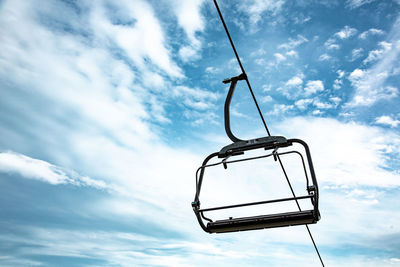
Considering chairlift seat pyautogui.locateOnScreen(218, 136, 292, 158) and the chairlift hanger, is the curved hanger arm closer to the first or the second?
the chairlift hanger

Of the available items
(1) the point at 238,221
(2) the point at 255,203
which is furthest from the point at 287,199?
(1) the point at 238,221

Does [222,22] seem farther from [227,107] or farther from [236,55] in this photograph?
[227,107]

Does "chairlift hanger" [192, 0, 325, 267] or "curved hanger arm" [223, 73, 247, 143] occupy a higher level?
"curved hanger arm" [223, 73, 247, 143]

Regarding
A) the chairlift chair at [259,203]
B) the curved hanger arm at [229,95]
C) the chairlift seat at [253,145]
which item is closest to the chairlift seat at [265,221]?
the chairlift chair at [259,203]

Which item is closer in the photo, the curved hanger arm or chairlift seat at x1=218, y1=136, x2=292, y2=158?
chairlift seat at x1=218, y1=136, x2=292, y2=158

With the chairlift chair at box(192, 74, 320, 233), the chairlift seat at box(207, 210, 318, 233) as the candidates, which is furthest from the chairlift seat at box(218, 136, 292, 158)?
the chairlift seat at box(207, 210, 318, 233)

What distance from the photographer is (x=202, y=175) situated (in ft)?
16.2

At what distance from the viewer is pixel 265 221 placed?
13.7 feet

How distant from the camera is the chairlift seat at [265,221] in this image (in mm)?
4082

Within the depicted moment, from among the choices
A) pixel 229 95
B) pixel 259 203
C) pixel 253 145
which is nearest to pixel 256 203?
pixel 259 203

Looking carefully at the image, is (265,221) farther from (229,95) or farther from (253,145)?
(229,95)

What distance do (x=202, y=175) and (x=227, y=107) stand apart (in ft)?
4.96

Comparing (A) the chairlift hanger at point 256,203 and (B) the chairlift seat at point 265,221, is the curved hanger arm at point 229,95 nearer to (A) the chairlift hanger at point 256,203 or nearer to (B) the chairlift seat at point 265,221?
(A) the chairlift hanger at point 256,203

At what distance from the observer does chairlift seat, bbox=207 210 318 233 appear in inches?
161
